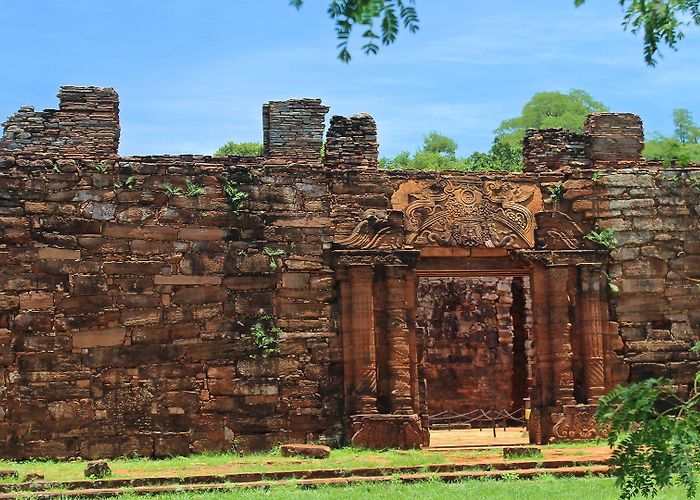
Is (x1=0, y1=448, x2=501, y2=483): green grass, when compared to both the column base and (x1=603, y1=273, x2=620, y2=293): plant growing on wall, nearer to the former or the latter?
the column base

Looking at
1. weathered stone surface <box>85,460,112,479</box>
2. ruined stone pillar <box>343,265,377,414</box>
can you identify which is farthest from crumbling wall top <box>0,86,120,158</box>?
weathered stone surface <box>85,460,112,479</box>

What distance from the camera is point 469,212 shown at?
685 inches

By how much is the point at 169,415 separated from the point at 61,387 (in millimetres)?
1538

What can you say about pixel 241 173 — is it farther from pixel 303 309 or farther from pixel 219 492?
pixel 219 492

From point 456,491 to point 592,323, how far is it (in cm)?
578

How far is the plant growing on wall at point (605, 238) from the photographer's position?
17.5 metres

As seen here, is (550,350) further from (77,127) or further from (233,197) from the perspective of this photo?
(77,127)

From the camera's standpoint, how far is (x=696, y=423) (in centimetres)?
666

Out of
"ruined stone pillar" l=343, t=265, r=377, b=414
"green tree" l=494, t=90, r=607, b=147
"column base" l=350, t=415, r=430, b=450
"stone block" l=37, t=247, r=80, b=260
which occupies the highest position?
"green tree" l=494, t=90, r=607, b=147

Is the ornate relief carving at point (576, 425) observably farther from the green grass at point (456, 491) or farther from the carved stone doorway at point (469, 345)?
the carved stone doorway at point (469, 345)

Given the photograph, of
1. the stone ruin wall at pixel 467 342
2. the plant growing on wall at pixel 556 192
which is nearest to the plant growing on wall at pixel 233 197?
the plant growing on wall at pixel 556 192

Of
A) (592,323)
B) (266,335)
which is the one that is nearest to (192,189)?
(266,335)

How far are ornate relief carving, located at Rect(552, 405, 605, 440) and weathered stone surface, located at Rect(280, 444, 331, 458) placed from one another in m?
3.82

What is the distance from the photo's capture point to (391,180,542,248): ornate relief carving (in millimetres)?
17203
